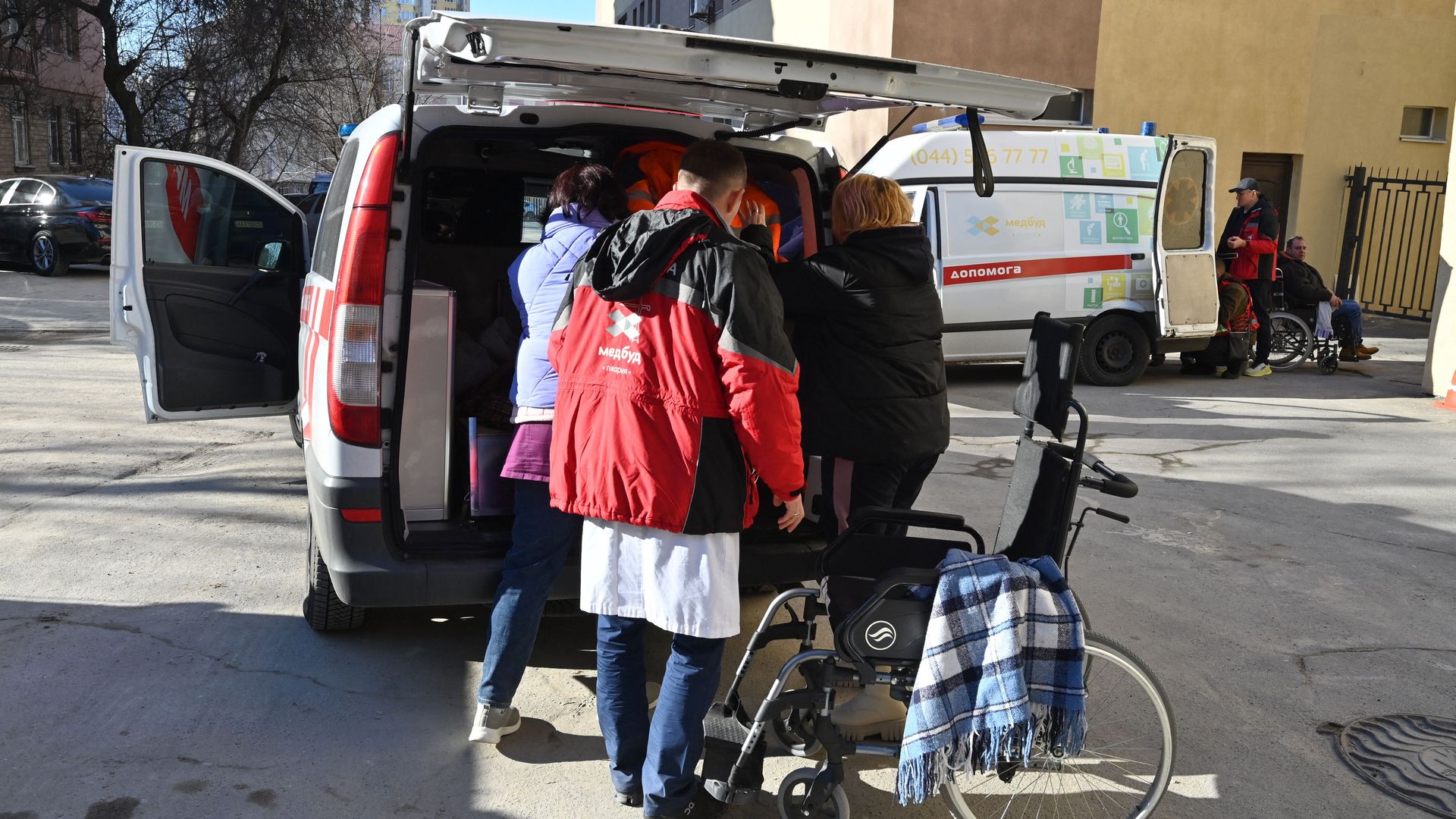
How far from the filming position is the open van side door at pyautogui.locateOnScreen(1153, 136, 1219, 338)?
1107 centimetres

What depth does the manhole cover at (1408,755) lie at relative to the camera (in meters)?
3.50

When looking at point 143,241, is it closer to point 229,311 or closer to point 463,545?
point 229,311

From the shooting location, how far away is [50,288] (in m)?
17.0

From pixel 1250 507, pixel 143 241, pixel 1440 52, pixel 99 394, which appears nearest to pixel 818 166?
pixel 143 241

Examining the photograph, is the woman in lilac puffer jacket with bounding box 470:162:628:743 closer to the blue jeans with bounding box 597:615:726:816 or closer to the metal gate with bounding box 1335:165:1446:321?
the blue jeans with bounding box 597:615:726:816

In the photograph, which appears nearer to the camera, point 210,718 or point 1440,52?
point 210,718

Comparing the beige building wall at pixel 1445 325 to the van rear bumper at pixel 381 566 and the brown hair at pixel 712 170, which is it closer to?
the van rear bumper at pixel 381 566

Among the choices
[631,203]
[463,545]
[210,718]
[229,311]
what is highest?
[631,203]

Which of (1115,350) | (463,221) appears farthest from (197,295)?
(1115,350)

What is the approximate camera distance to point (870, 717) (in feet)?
10.2

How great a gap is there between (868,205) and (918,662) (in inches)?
56.9

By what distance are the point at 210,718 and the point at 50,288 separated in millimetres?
15810

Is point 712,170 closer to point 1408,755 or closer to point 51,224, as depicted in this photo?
point 1408,755

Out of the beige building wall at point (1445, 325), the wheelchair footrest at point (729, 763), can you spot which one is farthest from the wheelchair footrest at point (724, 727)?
the beige building wall at point (1445, 325)
